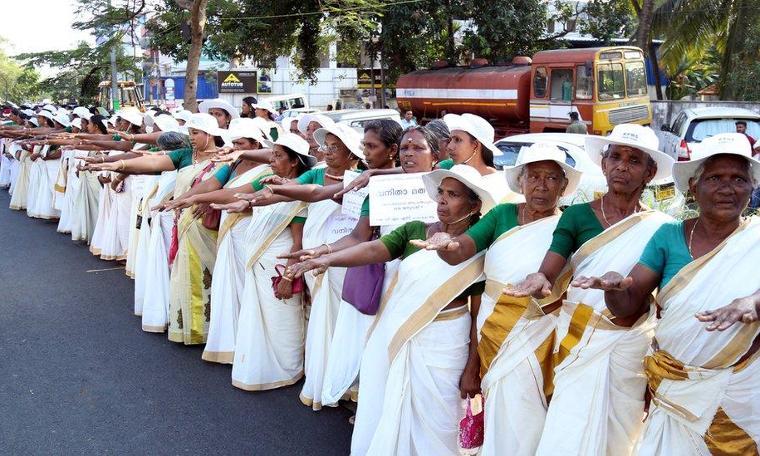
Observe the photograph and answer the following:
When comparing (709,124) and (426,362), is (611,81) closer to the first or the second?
(709,124)

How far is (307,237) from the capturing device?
497 centimetres

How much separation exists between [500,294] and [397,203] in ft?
2.51

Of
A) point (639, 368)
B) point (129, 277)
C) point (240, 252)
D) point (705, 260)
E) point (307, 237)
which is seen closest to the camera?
point (705, 260)

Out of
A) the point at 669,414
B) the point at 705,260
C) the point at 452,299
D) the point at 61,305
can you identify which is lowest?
the point at 61,305

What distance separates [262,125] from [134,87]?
83.9ft

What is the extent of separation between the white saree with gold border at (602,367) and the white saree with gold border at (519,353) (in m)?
0.16

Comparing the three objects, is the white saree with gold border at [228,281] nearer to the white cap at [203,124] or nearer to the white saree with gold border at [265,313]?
the white saree with gold border at [265,313]

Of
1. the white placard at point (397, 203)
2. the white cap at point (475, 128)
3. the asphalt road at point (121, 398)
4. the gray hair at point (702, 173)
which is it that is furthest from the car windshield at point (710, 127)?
the gray hair at point (702, 173)

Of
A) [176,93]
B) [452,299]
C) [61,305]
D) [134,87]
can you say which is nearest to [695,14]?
[134,87]

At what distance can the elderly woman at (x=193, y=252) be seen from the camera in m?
5.95

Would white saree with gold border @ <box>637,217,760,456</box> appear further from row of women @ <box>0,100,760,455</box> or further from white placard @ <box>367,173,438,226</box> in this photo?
white placard @ <box>367,173,438,226</box>

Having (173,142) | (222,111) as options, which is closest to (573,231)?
(173,142)

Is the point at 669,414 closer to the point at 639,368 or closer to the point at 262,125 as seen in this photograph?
the point at 639,368

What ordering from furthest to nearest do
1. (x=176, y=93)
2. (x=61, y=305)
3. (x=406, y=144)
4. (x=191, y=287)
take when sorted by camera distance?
(x=176, y=93) < (x=61, y=305) < (x=191, y=287) < (x=406, y=144)
